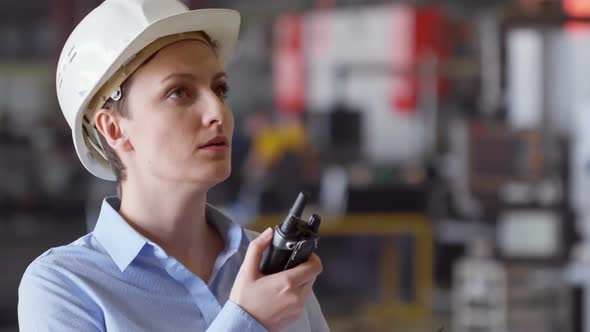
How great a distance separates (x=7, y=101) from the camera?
1358 cm

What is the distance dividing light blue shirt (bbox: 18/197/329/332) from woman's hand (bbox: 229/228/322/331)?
0.01 meters

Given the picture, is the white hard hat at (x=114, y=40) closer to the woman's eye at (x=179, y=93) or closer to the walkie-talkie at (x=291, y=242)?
the woman's eye at (x=179, y=93)

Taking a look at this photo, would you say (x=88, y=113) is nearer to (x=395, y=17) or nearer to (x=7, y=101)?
(x=395, y=17)

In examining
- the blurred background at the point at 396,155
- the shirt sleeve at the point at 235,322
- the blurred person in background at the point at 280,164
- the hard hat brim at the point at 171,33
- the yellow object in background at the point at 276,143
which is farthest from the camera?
the yellow object in background at the point at 276,143

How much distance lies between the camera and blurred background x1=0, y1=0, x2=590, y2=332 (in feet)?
21.5

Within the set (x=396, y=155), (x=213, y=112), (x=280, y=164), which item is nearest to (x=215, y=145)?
(x=213, y=112)

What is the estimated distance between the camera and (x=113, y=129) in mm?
1333

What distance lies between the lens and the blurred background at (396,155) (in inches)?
258

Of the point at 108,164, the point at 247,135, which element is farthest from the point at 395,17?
the point at 108,164

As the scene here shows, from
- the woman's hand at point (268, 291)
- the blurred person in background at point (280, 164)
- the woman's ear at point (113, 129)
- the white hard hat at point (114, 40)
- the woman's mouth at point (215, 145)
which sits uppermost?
the white hard hat at point (114, 40)

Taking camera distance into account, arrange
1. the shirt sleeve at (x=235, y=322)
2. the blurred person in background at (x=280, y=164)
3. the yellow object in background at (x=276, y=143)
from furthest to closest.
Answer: the yellow object in background at (x=276, y=143) → the blurred person in background at (x=280, y=164) → the shirt sleeve at (x=235, y=322)

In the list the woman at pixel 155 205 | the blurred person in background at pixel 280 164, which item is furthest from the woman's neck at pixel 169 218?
the blurred person in background at pixel 280 164

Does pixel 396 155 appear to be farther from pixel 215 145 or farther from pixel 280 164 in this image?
pixel 215 145

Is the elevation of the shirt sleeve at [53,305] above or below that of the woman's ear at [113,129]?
below
